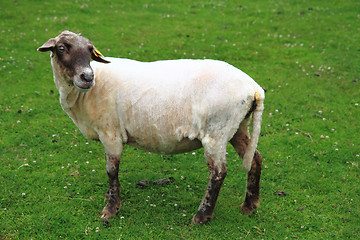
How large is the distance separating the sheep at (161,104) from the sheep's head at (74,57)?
2cm

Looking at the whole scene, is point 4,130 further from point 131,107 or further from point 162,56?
point 162,56

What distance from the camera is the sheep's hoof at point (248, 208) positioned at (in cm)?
755

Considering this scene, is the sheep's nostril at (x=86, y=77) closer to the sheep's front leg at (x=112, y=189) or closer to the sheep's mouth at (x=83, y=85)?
the sheep's mouth at (x=83, y=85)

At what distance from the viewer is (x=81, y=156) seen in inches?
369

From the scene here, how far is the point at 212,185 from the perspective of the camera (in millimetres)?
6891

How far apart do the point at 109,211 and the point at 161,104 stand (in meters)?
2.25

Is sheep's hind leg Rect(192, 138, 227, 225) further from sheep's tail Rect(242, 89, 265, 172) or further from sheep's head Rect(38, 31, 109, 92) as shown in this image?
sheep's head Rect(38, 31, 109, 92)

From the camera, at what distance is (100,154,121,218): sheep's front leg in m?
7.16

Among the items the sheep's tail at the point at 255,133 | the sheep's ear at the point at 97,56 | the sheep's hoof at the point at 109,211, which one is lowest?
the sheep's hoof at the point at 109,211

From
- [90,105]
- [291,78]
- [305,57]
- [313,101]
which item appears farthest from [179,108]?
[305,57]

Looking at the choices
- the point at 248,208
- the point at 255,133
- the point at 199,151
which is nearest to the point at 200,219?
the point at 248,208

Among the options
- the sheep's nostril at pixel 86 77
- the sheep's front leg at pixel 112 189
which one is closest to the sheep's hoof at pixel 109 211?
the sheep's front leg at pixel 112 189

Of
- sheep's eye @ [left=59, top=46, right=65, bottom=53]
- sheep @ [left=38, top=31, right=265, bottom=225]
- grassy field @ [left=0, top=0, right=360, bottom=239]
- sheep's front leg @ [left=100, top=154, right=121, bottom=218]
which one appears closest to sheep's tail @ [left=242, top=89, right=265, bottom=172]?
sheep @ [left=38, top=31, right=265, bottom=225]

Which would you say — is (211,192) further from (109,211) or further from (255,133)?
(109,211)
